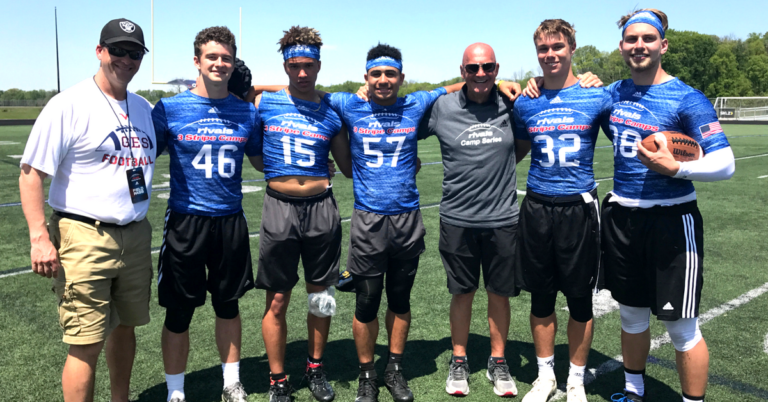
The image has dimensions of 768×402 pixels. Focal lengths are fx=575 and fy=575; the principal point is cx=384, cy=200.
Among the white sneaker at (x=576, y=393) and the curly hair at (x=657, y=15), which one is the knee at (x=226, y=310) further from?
the curly hair at (x=657, y=15)

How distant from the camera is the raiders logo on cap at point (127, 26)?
2.86 meters

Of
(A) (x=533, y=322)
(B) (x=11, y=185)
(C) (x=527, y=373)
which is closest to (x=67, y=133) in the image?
(A) (x=533, y=322)

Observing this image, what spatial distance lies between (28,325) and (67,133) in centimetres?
241

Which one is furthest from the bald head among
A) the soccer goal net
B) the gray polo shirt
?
the soccer goal net

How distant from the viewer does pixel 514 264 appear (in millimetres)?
3572

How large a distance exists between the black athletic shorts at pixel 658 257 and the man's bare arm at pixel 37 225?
2873 millimetres

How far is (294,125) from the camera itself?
133 inches

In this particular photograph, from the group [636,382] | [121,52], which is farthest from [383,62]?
[636,382]

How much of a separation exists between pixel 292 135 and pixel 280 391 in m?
1.50

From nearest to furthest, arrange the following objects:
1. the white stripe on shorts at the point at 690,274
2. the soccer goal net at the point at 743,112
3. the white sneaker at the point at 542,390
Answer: the white stripe on shorts at the point at 690,274
the white sneaker at the point at 542,390
the soccer goal net at the point at 743,112

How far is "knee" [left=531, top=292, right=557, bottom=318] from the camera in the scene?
11.4 feet

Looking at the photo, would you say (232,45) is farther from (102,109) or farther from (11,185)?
(11,185)

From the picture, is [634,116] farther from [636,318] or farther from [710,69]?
[710,69]

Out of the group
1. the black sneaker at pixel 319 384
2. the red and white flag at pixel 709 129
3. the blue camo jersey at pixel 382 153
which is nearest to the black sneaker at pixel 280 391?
the black sneaker at pixel 319 384
